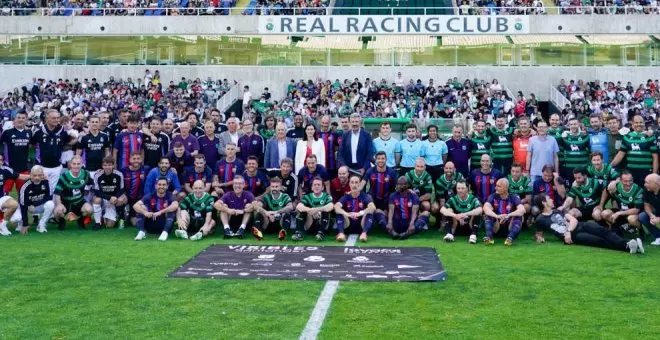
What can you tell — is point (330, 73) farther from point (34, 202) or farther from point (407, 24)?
point (34, 202)

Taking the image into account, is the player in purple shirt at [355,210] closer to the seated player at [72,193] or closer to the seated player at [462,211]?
the seated player at [462,211]

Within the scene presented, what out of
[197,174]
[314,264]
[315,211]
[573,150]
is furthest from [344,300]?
[573,150]

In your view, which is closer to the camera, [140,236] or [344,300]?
[344,300]

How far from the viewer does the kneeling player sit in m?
10.8

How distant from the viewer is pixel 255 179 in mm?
11539

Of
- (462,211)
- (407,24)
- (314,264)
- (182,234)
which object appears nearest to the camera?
(314,264)

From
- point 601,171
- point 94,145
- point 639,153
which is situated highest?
point 94,145

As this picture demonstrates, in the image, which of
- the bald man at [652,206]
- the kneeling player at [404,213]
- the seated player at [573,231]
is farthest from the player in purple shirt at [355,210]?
the bald man at [652,206]

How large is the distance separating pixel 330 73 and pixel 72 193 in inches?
811

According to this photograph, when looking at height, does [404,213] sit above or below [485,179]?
below

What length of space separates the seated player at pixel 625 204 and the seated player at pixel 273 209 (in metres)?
4.62

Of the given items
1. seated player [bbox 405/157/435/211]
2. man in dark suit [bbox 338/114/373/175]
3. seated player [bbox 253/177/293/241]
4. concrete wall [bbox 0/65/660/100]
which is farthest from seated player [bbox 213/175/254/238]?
concrete wall [bbox 0/65/660/100]

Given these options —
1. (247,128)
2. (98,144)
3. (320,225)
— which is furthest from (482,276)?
(98,144)

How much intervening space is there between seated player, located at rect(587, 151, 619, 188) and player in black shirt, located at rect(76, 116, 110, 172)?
7722 millimetres
